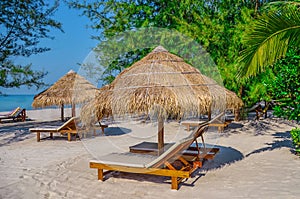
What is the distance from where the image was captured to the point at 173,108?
4.87 m

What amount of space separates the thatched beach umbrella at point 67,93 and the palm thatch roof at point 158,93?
242 inches

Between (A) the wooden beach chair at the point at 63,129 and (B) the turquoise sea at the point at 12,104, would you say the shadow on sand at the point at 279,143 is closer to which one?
(A) the wooden beach chair at the point at 63,129

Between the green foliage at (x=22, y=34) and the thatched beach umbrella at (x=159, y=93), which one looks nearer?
the thatched beach umbrella at (x=159, y=93)

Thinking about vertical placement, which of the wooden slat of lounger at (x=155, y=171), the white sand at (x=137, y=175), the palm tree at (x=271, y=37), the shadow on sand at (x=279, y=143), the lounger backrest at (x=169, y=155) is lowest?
the white sand at (x=137, y=175)

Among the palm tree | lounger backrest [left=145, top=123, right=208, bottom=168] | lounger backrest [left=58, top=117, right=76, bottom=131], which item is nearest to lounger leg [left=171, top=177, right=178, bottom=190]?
lounger backrest [left=145, top=123, right=208, bottom=168]

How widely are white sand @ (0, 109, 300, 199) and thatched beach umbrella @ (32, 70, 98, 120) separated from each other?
9.75 feet

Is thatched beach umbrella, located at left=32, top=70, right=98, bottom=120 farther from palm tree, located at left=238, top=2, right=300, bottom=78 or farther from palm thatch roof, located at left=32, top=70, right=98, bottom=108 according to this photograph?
palm tree, located at left=238, top=2, right=300, bottom=78

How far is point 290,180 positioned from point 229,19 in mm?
7460

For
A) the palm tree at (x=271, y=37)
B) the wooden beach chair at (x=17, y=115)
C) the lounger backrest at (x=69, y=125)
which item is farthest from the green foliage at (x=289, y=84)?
the wooden beach chair at (x=17, y=115)

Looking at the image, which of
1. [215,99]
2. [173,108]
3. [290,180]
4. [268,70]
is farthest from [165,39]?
[290,180]

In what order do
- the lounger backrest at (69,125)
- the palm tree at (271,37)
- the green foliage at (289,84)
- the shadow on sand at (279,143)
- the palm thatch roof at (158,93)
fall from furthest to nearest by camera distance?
1. the lounger backrest at (69,125)
2. the shadow on sand at (279,143)
3. the green foliage at (289,84)
4. the palm tree at (271,37)
5. the palm thatch roof at (158,93)

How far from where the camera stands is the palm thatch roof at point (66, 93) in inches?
453

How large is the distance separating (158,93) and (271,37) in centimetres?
223

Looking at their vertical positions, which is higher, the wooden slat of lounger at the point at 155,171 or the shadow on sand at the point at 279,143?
the wooden slat of lounger at the point at 155,171
